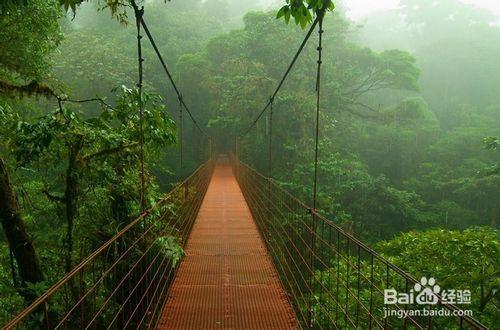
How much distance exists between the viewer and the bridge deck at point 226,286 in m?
2.00

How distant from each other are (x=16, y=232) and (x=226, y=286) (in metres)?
1.43

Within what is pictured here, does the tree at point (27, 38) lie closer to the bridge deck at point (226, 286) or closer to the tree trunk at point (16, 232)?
the tree trunk at point (16, 232)

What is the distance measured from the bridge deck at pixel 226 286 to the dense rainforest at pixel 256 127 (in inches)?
13.6

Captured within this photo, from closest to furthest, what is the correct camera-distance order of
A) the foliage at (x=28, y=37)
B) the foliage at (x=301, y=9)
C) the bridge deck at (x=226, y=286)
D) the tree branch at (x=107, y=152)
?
the foliage at (x=301, y=9) → the bridge deck at (x=226, y=286) → the tree branch at (x=107, y=152) → the foliage at (x=28, y=37)

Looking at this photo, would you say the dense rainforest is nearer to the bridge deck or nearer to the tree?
the tree

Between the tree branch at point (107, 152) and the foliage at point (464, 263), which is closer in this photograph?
the tree branch at point (107, 152)

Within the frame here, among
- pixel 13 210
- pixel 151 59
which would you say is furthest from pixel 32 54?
pixel 151 59

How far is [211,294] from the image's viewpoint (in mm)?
2346

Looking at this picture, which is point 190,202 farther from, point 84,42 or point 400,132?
point 400,132

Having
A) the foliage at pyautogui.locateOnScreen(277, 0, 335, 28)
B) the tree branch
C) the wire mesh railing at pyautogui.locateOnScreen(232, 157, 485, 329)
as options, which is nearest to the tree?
the tree branch

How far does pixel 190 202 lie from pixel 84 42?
982 centimetres

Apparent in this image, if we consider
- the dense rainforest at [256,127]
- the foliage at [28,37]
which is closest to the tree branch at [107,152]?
the dense rainforest at [256,127]

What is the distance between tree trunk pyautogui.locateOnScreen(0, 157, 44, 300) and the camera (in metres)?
2.56

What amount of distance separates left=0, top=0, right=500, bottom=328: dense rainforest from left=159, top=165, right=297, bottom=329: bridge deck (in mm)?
346
